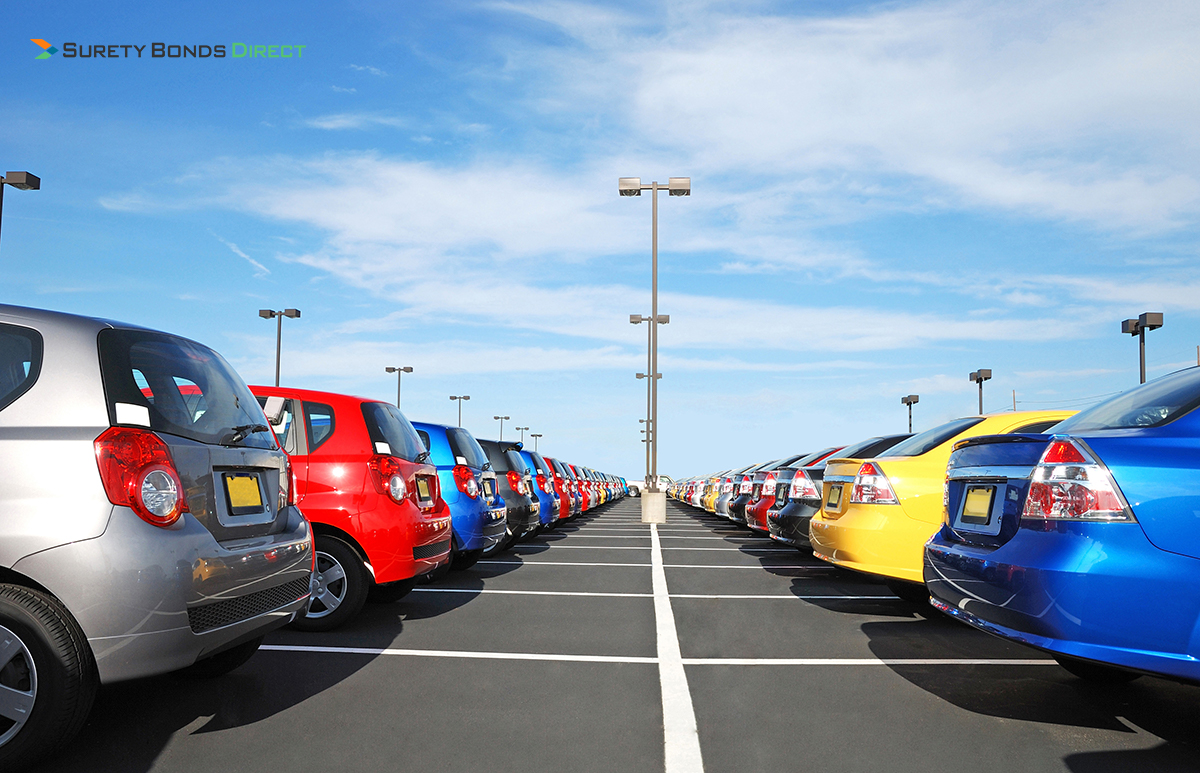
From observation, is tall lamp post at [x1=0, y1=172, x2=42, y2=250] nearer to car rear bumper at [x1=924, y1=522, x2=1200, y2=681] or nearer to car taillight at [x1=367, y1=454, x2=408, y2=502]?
car taillight at [x1=367, y1=454, x2=408, y2=502]

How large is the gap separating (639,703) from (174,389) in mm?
2666

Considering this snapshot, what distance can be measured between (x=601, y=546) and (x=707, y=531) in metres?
5.69

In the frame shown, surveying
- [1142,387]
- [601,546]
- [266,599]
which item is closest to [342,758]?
[266,599]

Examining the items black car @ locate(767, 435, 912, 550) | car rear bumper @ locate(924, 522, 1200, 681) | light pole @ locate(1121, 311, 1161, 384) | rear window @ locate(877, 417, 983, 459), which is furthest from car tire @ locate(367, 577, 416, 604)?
light pole @ locate(1121, 311, 1161, 384)

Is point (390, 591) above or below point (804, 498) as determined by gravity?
below

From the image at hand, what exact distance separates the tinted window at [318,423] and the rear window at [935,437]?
4429mm

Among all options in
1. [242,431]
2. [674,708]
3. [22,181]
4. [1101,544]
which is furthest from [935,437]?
[22,181]

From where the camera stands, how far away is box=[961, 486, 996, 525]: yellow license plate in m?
4.39

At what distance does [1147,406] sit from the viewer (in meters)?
4.20

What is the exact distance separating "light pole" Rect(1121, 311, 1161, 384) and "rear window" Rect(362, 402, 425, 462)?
83.7 ft

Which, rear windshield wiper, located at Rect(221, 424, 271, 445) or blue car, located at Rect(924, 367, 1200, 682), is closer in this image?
blue car, located at Rect(924, 367, 1200, 682)

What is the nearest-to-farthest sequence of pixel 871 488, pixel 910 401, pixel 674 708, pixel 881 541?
pixel 674 708 → pixel 881 541 → pixel 871 488 → pixel 910 401

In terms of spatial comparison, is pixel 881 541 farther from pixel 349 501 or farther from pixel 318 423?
pixel 318 423

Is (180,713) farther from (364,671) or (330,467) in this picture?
(330,467)
